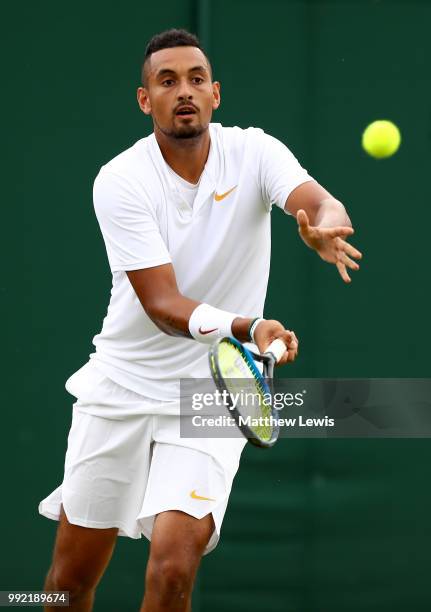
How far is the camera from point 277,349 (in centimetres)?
305

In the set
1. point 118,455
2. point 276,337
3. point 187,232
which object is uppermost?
point 187,232

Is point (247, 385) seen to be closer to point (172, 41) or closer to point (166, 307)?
point (166, 307)

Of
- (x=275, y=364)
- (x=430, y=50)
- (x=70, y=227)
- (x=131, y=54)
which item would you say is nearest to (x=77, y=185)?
(x=70, y=227)

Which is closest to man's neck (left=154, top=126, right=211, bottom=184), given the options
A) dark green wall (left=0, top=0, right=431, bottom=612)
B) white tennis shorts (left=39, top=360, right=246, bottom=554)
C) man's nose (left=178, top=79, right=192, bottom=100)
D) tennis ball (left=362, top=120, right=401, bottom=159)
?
man's nose (left=178, top=79, right=192, bottom=100)

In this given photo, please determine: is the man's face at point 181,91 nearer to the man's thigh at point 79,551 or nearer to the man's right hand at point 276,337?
the man's right hand at point 276,337

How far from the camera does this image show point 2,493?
14.7ft

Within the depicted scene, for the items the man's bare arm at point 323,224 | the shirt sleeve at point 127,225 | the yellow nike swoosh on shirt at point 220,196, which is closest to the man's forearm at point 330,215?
the man's bare arm at point 323,224

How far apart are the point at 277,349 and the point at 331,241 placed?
0.33 metres

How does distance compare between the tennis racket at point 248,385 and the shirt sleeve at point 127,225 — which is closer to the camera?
the tennis racket at point 248,385

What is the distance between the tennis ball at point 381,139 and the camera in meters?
4.43

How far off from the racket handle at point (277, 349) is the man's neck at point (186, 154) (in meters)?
0.74

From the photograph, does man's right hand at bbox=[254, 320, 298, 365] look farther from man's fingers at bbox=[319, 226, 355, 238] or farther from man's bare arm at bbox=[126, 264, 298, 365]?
man's fingers at bbox=[319, 226, 355, 238]

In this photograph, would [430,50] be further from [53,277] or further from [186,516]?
[186,516]

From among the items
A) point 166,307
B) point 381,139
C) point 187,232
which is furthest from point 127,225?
point 381,139
